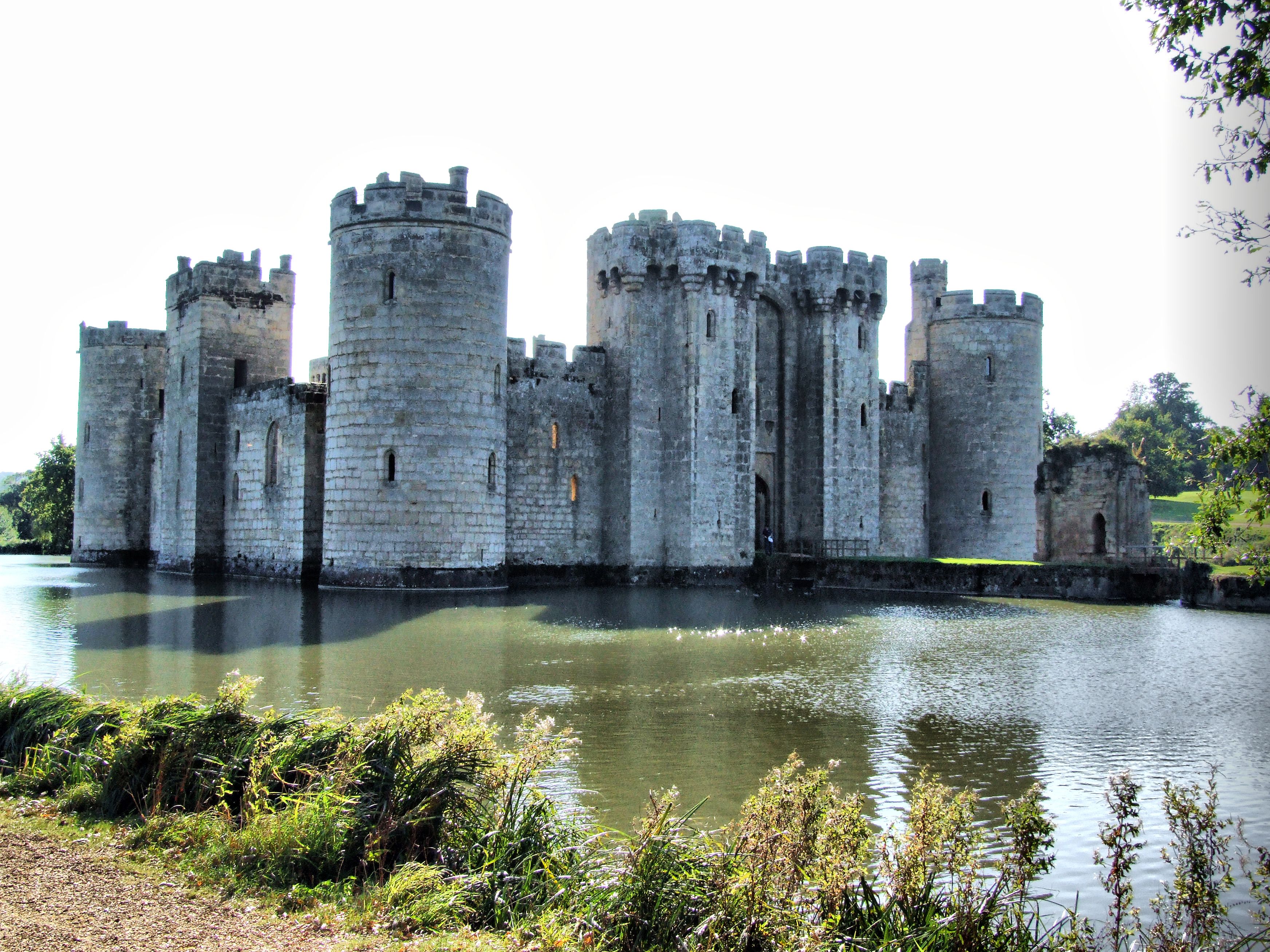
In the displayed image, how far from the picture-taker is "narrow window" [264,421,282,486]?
27531 millimetres

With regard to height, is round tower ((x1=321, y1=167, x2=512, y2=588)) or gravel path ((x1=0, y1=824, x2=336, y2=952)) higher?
round tower ((x1=321, y1=167, x2=512, y2=588))

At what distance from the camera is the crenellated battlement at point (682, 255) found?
27.8 meters

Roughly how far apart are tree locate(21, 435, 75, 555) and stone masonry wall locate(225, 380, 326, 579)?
20329 millimetres

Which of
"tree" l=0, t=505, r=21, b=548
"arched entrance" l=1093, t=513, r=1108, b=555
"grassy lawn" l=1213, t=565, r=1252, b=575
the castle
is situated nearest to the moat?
"grassy lawn" l=1213, t=565, r=1252, b=575

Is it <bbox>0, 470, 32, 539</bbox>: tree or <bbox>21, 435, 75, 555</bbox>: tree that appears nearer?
<bbox>21, 435, 75, 555</bbox>: tree

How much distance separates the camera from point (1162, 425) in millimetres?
71375

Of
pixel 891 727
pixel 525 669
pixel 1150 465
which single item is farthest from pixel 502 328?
pixel 1150 465

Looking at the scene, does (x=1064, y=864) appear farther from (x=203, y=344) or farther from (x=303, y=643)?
(x=203, y=344)

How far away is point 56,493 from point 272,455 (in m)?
23.8

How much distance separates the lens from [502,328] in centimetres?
2473

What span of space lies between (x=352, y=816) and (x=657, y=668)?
747 centimetres

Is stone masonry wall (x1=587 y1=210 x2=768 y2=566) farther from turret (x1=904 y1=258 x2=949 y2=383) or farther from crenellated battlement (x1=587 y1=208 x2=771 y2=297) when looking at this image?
turret (x1=904 y1=258 x2=949 y2=383)

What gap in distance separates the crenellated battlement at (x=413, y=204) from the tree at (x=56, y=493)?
1089 inches

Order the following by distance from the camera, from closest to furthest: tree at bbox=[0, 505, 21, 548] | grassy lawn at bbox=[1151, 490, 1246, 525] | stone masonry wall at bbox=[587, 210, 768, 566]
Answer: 1. stone masonry wall at bbox=[587, 210, 768, 566]
2. grassy lawn at bbox=[1151, 490, 1246, 525]
3. tree at bbox=[0, 505, 21, 548]
